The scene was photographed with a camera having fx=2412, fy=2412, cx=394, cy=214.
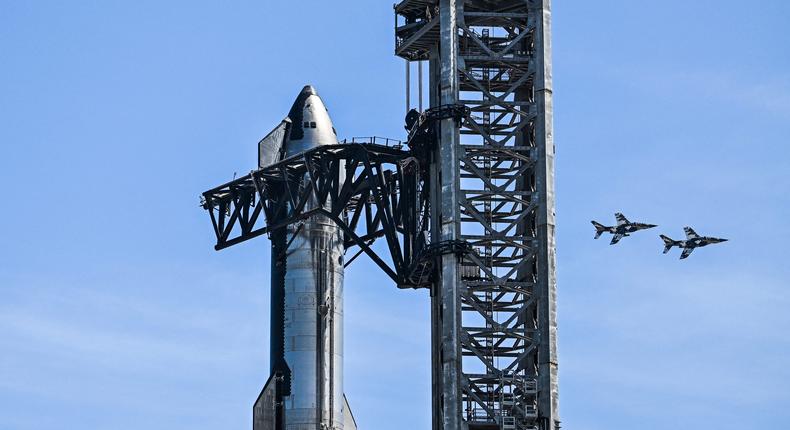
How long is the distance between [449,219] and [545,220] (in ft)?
15.4

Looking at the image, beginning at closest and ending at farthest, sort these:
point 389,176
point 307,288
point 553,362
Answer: point 553,362 < point 389,176 < point 307,288

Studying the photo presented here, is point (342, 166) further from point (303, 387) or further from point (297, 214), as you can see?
point (303, 387)

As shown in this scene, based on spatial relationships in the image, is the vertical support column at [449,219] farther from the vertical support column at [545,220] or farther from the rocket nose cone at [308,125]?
the rocket nose cone at [308,125]

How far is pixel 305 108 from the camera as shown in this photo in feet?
468

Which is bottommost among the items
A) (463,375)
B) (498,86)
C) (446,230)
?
(463,375)

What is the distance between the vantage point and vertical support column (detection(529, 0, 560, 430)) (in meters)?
114

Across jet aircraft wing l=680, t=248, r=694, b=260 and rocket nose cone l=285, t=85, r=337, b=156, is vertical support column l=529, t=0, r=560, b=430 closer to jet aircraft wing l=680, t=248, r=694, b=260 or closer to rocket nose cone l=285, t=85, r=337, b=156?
jet aircraft wing l=680, t=248, r=694, b=260

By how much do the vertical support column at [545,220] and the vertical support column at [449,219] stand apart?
399 centimetres

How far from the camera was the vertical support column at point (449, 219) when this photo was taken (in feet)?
376

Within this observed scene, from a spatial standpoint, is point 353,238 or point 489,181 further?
point 353,238

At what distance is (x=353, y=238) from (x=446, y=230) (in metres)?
16.0

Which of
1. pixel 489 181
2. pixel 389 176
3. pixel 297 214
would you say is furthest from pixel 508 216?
pixel 297 214

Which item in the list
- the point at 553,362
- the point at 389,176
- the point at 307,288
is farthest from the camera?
the point at 307,288

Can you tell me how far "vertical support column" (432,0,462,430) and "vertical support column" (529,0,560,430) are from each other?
3992 mm
